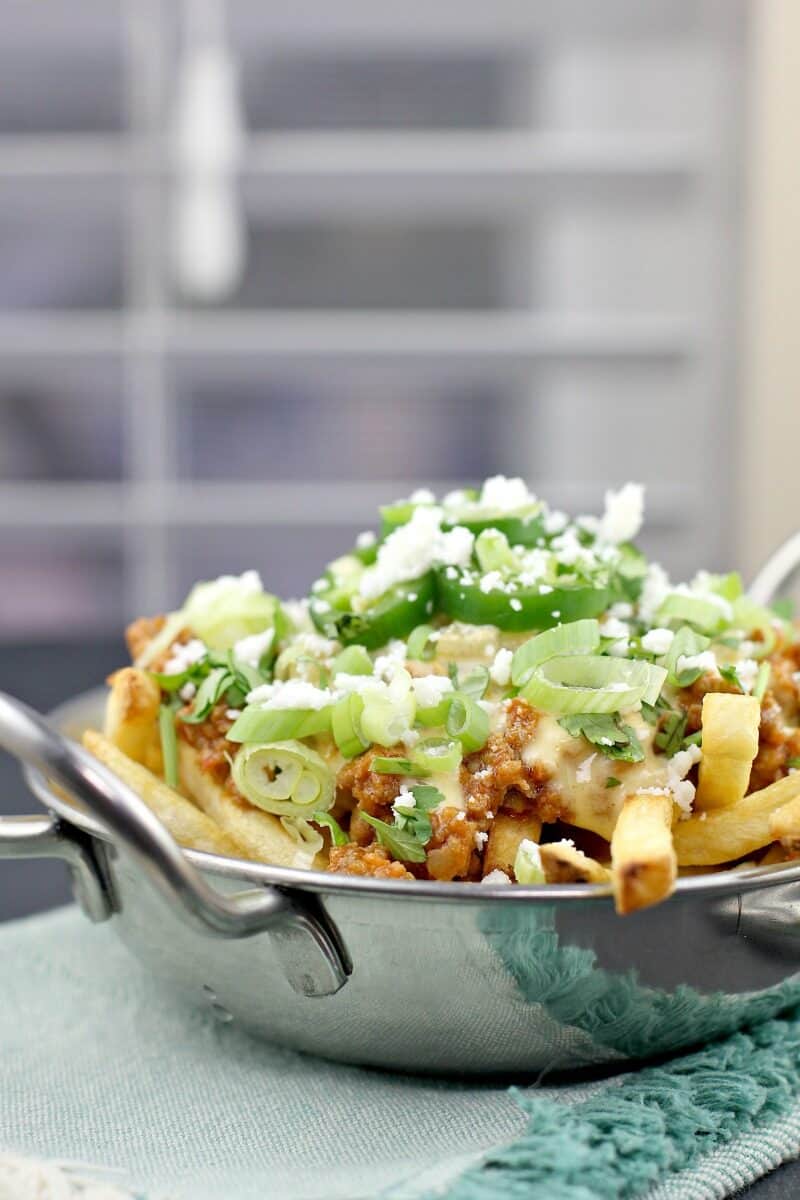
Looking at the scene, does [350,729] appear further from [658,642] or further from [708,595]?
[708,595]

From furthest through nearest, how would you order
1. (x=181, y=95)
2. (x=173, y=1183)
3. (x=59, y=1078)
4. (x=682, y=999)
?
(x=181, y=95)
(x=59, y=1078)
(x=682, y=999)
(x=173, y=1183)

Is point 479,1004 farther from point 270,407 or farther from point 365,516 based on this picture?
point 270,407

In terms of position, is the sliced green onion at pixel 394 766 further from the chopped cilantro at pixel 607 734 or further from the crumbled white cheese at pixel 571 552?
the crumbled white cheese at pixel 571 552

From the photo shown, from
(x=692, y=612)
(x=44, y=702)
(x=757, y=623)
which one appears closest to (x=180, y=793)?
(x=692, y=612)

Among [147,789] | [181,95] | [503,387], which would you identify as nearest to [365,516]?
[503,387]

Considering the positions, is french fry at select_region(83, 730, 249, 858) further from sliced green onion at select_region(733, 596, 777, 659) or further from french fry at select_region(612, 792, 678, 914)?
sliced green onion at select_region(733, 596, 777, 659)

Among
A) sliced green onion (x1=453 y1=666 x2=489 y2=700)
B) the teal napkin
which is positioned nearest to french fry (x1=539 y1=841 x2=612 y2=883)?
the teal napkin
